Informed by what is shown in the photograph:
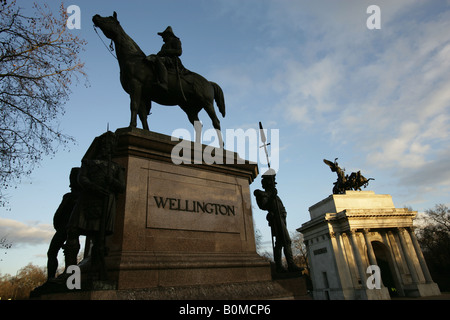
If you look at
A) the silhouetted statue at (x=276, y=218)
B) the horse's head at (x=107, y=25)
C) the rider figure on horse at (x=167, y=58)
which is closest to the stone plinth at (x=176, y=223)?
the silhouetted statue at (x=276, y=218)

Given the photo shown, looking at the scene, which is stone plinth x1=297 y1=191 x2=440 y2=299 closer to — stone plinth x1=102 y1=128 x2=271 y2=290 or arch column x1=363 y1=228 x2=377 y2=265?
arch column x1=363 y1=228 x2=377 y2=265

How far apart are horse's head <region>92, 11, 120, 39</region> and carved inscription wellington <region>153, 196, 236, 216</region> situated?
4.47 meters

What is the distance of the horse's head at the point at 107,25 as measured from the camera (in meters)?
7.07

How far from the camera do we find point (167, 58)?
741cm

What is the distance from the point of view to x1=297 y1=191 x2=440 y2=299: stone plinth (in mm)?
37938

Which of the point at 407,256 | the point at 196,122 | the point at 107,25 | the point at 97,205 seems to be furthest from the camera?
the point at 407,256

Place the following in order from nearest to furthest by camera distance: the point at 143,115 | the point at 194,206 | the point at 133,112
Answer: the point at 194,206 < the point at 133,112 < the point at 143,115

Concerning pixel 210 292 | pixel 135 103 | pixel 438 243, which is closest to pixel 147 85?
pixel 135 103

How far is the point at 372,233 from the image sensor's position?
4238 cm

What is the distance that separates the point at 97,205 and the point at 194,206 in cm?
191

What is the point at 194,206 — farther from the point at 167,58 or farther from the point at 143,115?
the point at 167,58

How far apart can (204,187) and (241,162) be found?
1.27 m
